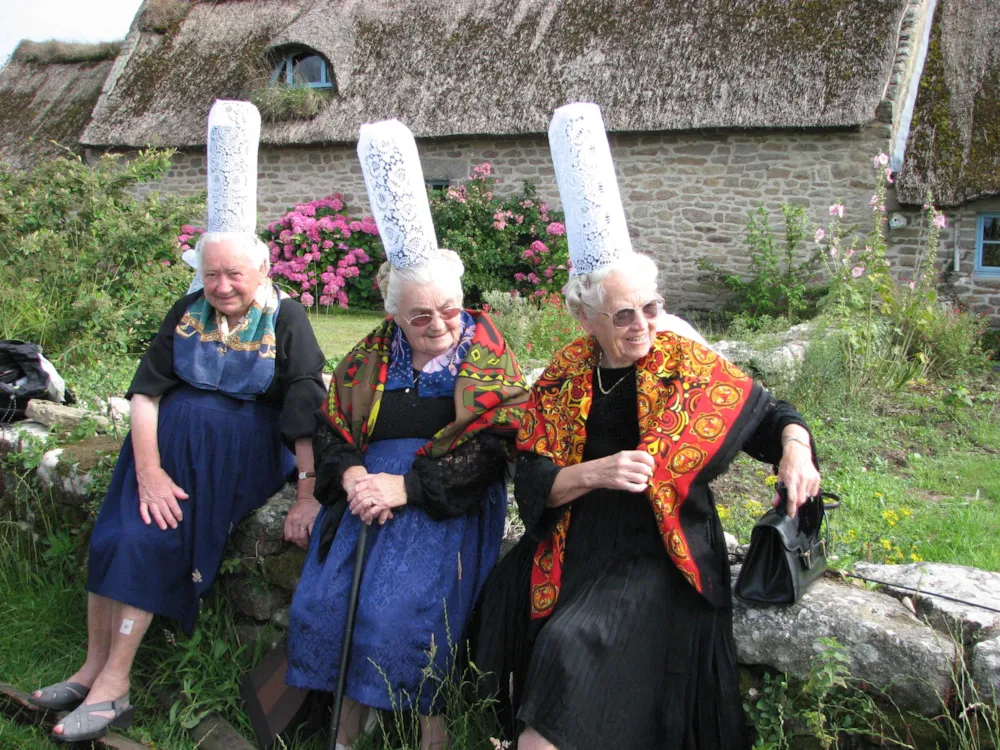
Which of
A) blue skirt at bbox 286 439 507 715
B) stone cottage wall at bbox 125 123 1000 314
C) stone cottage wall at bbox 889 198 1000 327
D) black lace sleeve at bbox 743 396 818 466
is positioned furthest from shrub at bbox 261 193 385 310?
black lace sleeve at bbox 743 396 818 466

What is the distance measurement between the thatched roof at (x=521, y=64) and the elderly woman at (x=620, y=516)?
784cm

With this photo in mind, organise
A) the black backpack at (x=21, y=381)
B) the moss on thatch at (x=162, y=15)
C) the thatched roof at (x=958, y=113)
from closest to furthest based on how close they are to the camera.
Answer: the black backpack at (x=21, y=381) → the thatched roof at (x=958, y=113) → the moss on thatch at (x=162, y=15)

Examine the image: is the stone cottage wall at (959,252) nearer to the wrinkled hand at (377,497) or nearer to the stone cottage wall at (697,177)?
the stone cottage wall at (697,177)

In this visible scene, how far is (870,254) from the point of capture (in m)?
6.26

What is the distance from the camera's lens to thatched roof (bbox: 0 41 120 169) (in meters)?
14.6

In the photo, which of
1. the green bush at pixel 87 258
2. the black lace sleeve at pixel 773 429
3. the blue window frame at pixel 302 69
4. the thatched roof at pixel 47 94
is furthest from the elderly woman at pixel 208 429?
the thatched roof at pixel 47 94

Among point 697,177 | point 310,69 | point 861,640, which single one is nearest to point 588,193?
point 861,640

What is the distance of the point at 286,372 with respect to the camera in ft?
9.37

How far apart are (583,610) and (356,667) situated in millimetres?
673

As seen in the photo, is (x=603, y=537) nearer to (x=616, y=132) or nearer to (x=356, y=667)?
(x=356, y=667)

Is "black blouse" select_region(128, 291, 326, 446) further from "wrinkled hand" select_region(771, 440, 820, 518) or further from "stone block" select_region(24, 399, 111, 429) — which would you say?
"wrinkled hand" select_region(771, 440, 820, 518)

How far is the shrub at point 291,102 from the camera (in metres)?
11.8

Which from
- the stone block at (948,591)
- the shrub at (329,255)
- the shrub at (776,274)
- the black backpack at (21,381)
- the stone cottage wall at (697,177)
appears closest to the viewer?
the stone block at (948,591)

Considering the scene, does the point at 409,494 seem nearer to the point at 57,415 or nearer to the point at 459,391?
the point at 459,391
